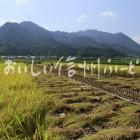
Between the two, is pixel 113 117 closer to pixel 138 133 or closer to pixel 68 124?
pixel 68 124

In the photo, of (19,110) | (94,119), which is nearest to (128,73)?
(94,119)

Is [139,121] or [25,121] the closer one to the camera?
[25,121]

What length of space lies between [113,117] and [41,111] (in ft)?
8.46

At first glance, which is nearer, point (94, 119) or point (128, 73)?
point (94, 119)

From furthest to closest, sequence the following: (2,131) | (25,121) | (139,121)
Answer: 1. (139,121)
2. (25,121)
3. (2,131)

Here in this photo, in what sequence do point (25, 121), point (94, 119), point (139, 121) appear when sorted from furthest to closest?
point (94, 119)
point (139, 121)
point (25, 121)

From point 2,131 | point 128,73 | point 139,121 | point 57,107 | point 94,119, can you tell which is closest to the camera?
point 2,131

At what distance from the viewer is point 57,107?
636 inches

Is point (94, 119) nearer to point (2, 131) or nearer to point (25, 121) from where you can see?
point (25, 121)

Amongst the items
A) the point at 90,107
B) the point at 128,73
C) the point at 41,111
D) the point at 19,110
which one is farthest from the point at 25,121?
the point at 128,73

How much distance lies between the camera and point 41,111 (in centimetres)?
1262

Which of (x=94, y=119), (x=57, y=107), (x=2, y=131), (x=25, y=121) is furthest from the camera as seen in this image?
(x=57, y=107)

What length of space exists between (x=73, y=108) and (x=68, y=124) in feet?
12.9

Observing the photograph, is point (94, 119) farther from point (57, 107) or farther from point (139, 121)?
point (57, 107)
